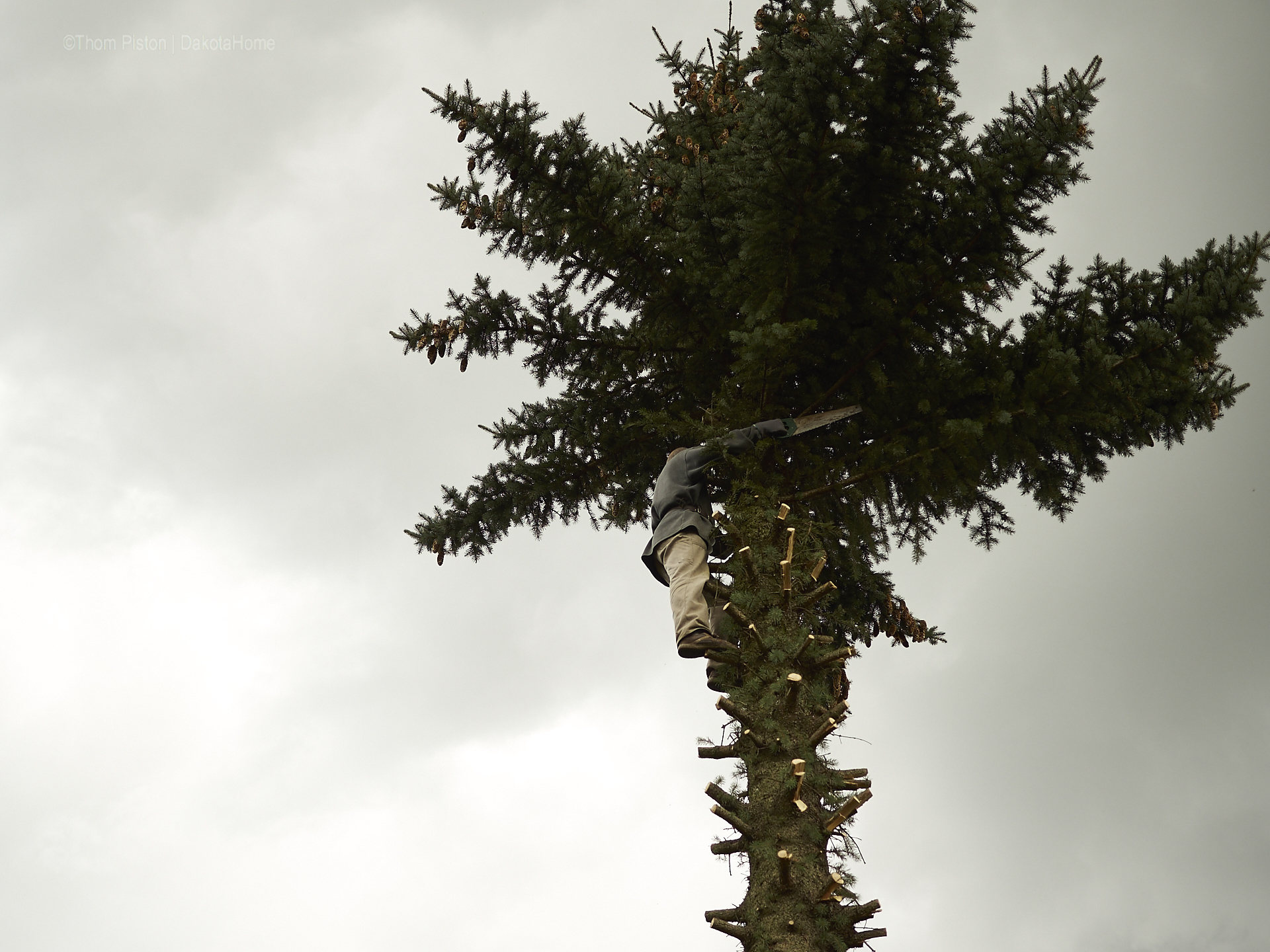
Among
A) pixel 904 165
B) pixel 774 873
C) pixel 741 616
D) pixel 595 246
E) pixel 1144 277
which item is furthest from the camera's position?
pixel 595 246

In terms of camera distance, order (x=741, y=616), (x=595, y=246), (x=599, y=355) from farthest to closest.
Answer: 1. (x=599, y=355)
2. (x=595, y=246)
3. (x=741, y=616)

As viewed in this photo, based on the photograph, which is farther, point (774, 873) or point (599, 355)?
point (599, 355)

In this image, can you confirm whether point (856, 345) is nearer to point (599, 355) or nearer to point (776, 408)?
point (776, 408)

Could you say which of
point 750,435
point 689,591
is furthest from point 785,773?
point 750,435

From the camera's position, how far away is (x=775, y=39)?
642 cm

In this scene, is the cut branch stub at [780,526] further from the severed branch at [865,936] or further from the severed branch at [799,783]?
the severed branch at [865,936]

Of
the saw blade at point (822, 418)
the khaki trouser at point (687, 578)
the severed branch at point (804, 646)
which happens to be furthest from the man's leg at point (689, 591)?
the saw blade at point (822, 418)

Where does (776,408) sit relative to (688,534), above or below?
above

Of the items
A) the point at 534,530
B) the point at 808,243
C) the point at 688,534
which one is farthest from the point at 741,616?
the point at 534,530

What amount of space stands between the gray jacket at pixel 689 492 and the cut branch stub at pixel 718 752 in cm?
125

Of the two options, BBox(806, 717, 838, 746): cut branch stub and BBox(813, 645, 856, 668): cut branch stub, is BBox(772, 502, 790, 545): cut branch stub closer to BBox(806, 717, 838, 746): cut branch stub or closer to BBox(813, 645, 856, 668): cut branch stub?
BBox(813, 645, 856, 668): cut branch stub

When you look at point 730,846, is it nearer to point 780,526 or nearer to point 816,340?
point 780,526

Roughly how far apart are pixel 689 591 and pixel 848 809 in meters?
1.63

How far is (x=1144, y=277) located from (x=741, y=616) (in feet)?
11.2
